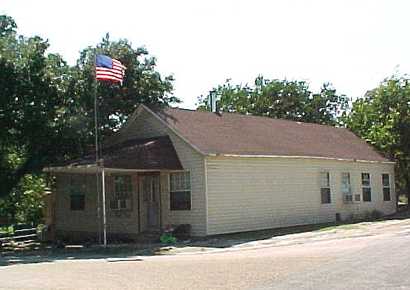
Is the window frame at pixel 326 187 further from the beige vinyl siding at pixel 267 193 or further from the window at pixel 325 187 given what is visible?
the beige vinyl siding at pixel 267 193

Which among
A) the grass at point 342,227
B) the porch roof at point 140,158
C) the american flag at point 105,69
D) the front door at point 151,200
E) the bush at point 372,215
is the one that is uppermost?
the american flag at point 105,69

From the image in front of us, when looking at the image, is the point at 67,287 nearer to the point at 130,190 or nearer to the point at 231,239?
the point at 231,239

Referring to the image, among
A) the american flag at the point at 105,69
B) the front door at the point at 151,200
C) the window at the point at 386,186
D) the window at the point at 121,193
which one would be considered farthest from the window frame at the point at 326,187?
the american flag at the point at 105,69

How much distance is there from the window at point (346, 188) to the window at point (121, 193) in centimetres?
1098

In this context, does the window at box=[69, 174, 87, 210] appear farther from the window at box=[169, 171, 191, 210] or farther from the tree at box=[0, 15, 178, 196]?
the window at box=[169, 171, 191, 210]

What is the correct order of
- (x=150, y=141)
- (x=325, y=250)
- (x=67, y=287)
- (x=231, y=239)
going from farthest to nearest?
(x=150, y=141) < (x=231, y=239) < (x=325, y=250) < (x=67, y=287)

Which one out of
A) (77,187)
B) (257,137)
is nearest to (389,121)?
(257,137)

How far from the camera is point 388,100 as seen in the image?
4044cm

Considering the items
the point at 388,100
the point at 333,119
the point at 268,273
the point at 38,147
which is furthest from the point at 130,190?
the point at 333,119

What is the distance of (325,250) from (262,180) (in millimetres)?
9058

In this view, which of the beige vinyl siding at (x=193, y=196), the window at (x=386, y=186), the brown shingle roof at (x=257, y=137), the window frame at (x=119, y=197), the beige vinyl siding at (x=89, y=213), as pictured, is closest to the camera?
the beige vinyl siding at (x=193, y=196)

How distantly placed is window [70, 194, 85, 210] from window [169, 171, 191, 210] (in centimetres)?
500

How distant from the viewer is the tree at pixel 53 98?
24.6 metres

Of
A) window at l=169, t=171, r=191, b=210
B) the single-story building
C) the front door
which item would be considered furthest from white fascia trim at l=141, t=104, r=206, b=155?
the front door
